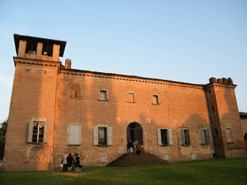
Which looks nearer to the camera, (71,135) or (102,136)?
(71,135)

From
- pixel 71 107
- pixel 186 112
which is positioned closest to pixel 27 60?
pixel 71 107

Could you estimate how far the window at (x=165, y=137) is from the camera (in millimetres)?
19312

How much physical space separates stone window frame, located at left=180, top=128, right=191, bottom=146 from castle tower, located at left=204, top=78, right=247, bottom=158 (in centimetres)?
346

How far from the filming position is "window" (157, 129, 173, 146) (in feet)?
63.4

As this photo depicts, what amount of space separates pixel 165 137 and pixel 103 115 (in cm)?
703

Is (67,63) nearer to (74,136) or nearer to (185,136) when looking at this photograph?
(74,136)

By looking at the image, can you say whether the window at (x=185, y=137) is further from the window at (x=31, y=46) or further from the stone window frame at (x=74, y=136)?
the window at (x=31, y=46)

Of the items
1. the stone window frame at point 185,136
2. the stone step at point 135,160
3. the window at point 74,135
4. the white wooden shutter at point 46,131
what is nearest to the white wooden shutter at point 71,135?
the window at point 74,135

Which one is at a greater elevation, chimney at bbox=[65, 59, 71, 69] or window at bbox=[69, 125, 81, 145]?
chimney at bbox=[65, 59, 71, 69]

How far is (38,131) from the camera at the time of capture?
49.2 ft

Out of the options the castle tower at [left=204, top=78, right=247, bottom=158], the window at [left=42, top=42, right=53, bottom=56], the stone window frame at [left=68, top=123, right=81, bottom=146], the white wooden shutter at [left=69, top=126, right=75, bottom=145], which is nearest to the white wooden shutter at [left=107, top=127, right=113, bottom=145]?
the stone window frame at [left=68, top=123, right=81, bottom=146]

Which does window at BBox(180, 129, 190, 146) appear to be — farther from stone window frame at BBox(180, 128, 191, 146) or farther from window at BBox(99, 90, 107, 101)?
window at BBox(99, 90, 107, 101)

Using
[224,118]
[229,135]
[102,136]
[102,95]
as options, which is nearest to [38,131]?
[102,136]

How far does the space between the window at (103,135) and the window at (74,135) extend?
146 cm
